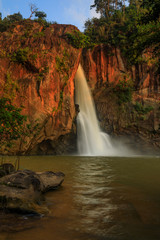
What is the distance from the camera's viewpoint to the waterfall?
19.8 metres

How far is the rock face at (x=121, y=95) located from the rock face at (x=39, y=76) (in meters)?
5.20

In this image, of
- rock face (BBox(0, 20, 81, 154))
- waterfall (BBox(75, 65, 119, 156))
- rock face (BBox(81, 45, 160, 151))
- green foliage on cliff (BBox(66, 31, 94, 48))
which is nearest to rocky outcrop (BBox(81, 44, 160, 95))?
rock face (BBox(81, 45, 160, 151))

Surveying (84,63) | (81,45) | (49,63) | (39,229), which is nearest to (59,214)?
(39,229)

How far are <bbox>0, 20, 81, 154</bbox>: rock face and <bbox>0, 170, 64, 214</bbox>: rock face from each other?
10.9m

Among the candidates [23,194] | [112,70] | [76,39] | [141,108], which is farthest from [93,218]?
[112,70]

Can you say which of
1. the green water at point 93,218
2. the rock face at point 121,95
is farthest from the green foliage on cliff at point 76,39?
the green water at point 93,218

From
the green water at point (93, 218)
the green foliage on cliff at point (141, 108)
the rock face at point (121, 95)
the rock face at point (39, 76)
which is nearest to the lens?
the green water at point (93, 218)

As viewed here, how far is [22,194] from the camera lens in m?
3.67

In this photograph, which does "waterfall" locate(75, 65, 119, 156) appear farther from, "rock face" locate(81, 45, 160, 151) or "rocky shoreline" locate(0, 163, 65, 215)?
"rocky shoreline" locate(0, 163, 65, 215)

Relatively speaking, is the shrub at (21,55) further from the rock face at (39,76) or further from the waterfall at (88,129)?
the waterfall at (88,129)

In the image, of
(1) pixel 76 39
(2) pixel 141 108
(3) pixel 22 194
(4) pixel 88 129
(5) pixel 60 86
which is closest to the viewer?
(3) pixel 22 194

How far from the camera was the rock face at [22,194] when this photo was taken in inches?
128

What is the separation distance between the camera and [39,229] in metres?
2.67

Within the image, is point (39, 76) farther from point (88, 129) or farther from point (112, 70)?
point (112, 70)
